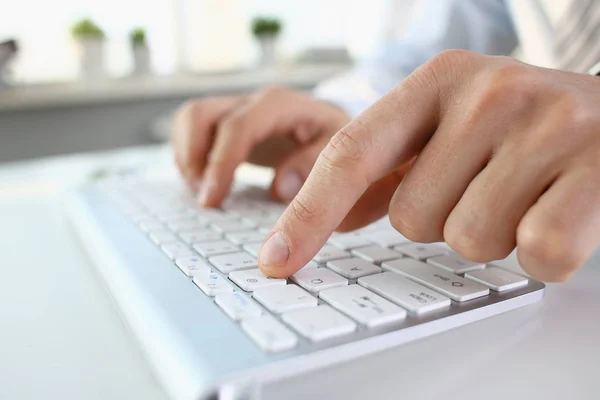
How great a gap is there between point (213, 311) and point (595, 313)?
23cm

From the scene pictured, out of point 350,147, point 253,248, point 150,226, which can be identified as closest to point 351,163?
point 350,147

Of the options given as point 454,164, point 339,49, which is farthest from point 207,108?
point 339,49

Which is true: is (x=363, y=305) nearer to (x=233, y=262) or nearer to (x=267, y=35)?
(x=233, y=262)

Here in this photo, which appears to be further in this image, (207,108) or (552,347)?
(207,108)

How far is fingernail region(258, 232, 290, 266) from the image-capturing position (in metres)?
0.32

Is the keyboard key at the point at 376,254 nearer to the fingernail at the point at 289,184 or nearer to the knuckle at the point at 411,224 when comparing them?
the knuckle at the point at 411,224

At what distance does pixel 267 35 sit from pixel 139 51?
45 centimetres

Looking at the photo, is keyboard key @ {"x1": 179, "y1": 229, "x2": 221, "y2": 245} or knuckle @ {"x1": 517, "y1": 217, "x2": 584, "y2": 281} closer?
knuckle @ {"x1": 517, "y1": 217, "x2": 584, "y2": 281}

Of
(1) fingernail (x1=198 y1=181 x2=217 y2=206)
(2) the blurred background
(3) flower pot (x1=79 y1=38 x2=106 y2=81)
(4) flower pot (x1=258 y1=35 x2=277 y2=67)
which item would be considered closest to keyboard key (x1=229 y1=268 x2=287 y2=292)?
(1) fingernail (x1=198 y1=181 x2=217 y2=206)

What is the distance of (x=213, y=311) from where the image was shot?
27cm

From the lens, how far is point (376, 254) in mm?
380

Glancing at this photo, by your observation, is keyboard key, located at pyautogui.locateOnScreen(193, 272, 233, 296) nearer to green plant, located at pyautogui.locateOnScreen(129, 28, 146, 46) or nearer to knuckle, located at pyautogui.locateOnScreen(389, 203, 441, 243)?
knuckle, located at pyautogui.locateOnScreen(389, 203, 441, 243)

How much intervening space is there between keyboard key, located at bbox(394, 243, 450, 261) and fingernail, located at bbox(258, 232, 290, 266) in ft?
0.35

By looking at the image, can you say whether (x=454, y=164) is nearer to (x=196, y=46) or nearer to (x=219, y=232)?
(x=219, y=232)
